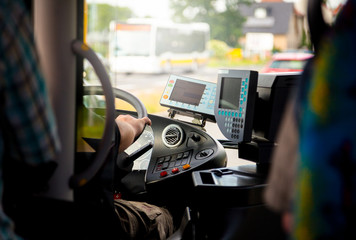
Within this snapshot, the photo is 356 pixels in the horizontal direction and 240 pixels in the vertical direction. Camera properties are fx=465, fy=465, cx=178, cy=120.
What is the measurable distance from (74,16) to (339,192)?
3.02ft

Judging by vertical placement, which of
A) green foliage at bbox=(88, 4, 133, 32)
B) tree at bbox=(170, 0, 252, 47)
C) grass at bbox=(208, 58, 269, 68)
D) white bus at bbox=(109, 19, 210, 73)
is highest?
tree at bbox=(170, 0, 252, 47)

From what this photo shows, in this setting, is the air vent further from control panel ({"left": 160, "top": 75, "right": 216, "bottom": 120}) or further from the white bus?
the white bus

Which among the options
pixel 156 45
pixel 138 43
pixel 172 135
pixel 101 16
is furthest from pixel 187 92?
pixel 156 45

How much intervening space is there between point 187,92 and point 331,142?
1808mm

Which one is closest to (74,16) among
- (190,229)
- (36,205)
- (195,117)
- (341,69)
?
(36,205)

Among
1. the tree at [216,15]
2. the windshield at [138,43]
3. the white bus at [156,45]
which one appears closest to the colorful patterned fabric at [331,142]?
the white bus at [156,45]

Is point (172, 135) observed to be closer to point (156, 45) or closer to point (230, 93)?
point (230, 93)

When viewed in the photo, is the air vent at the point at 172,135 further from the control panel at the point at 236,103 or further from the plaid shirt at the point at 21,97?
the plaid shirt at the point at 21,97

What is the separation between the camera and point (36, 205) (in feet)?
4.58

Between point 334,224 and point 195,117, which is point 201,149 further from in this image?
point 334,224

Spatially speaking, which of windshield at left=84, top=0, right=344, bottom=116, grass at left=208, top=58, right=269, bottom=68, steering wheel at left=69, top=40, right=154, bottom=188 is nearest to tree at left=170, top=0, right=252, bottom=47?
windshield at left=84, top=0, right=344, bottom=116

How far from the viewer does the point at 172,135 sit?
2.72m

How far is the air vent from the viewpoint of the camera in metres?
2.69

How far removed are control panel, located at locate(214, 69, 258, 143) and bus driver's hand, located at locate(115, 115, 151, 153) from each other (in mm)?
390
